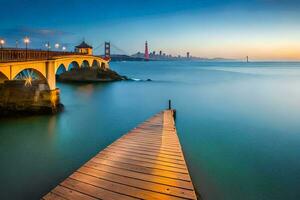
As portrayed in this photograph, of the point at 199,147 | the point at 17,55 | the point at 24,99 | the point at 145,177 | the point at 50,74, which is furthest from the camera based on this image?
the point at 50,74

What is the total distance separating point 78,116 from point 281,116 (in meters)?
21.8

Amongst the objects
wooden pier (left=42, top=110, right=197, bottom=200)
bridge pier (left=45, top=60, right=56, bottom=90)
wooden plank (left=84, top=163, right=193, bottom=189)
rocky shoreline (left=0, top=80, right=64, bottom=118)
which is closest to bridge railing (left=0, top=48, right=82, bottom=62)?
bridge pier (left=45, top=60, right=56, bottom=90)

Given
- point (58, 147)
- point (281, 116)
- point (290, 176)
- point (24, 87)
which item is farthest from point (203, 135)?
point (24, 87)

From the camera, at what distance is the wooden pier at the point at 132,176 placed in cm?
741

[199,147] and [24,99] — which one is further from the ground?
[24,99]

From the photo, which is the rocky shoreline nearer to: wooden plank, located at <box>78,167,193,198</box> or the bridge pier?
the bridge pier

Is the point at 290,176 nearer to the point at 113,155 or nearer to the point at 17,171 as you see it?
the point at 113,155

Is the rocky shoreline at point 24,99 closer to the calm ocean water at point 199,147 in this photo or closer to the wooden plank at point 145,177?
the calm ocean water at point 199,147

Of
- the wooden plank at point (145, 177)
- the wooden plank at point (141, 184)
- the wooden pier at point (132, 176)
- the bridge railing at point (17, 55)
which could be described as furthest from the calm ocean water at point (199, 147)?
the bridge railing at point (17, 55)

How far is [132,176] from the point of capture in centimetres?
851

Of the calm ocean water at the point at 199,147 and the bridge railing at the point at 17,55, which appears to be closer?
the calm ocean water at the point at 199,147

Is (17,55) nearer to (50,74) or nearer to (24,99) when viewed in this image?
(24,99)

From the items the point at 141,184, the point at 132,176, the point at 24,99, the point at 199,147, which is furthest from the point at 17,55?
the point at 141,184

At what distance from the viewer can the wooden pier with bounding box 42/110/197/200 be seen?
7410mm
